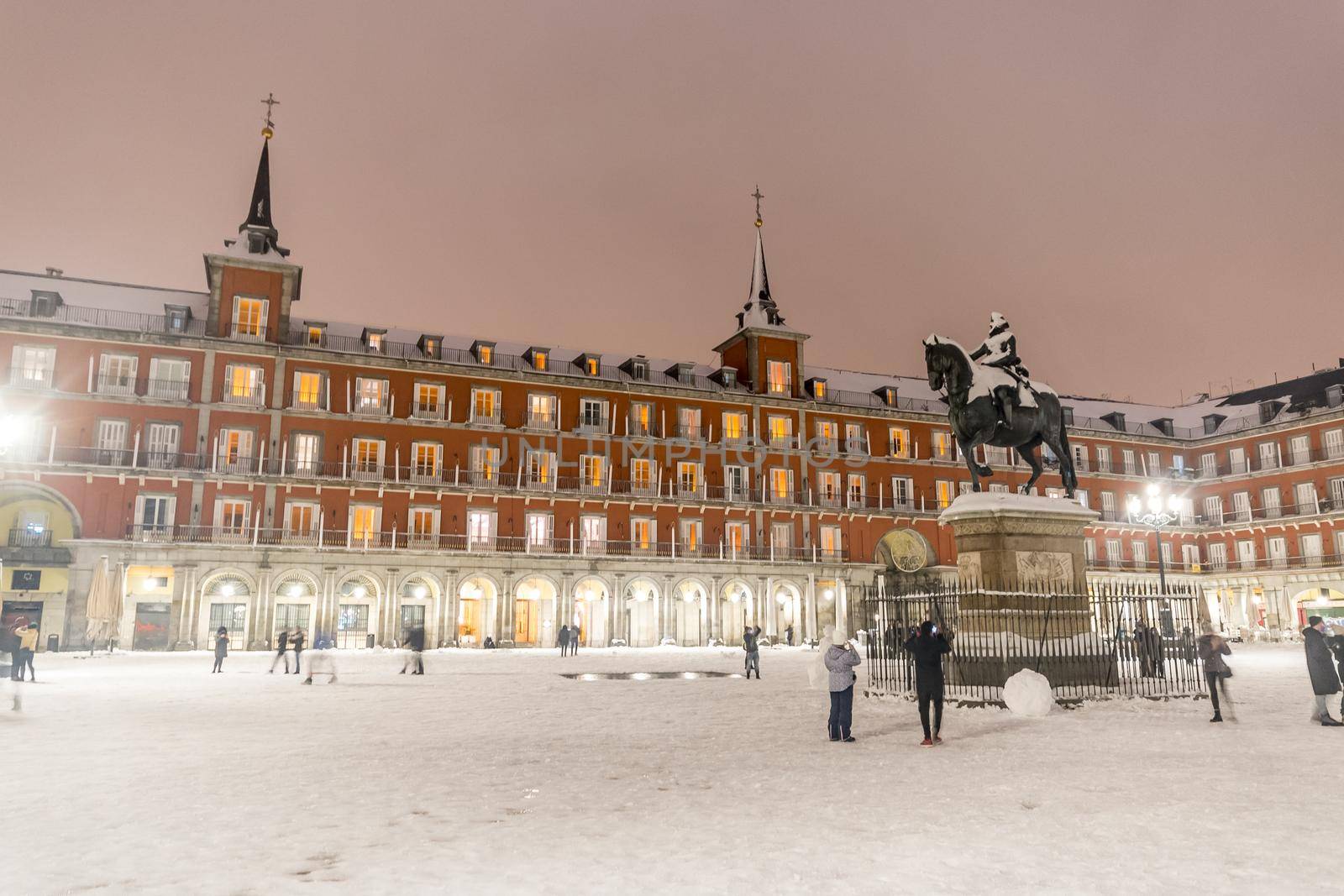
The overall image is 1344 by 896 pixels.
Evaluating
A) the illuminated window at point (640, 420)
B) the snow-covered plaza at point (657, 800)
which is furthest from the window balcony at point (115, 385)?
the snow-covered plaza at point (657, 800)

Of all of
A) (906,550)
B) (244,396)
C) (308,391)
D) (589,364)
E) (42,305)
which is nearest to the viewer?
(42,305)

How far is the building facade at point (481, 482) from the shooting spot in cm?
3741

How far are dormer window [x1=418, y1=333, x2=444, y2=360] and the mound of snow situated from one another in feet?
119

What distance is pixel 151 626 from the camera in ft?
121

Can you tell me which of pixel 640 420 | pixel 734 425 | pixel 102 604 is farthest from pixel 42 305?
pixel 734 425

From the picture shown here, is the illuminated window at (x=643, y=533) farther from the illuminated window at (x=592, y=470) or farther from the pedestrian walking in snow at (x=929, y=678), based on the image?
the pedestrian walking in snow at (x=929, y=678)

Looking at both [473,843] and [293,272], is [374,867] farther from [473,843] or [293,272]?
[293,272]

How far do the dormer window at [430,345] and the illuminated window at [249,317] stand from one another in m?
7.18

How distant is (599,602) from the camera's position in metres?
45.0

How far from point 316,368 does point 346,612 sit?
36.3 feet

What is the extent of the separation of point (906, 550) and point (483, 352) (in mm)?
25943

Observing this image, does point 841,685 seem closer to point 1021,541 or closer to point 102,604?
point 1021,541

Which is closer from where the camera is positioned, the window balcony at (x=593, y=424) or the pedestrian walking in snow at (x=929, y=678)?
the pedestrian walking in snow at (x=929, y=678)

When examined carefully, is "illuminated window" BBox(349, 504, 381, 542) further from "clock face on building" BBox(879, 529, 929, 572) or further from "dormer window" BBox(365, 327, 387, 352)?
"clock face on building" BBox(879, 529, 929, 572)
